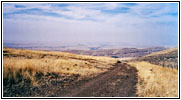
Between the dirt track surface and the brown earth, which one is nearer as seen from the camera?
the brown earth

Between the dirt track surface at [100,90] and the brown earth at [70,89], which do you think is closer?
the brown earth at [70,89]

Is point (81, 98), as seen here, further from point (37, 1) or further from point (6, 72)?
point (37, 1)

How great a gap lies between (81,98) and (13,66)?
11.8ft

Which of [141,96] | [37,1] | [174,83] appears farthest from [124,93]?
[37,1]

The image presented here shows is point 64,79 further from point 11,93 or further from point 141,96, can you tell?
point 141,96

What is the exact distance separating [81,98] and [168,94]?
11.2 ft

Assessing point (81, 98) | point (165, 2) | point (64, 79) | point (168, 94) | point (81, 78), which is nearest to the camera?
point (81, 98)

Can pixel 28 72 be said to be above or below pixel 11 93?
above

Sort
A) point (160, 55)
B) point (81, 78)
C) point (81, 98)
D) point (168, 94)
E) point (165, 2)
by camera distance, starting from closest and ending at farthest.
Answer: point (81, 98), point (168, 94), point (165, 2), point (81, 78), point (160, 55)

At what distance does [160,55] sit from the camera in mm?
20203

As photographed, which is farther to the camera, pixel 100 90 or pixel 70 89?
pixel 70 89

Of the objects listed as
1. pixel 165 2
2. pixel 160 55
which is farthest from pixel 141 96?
pixel 160 55

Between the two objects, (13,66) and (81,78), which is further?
(81,78)

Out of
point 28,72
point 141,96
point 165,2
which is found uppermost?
point 165,2
